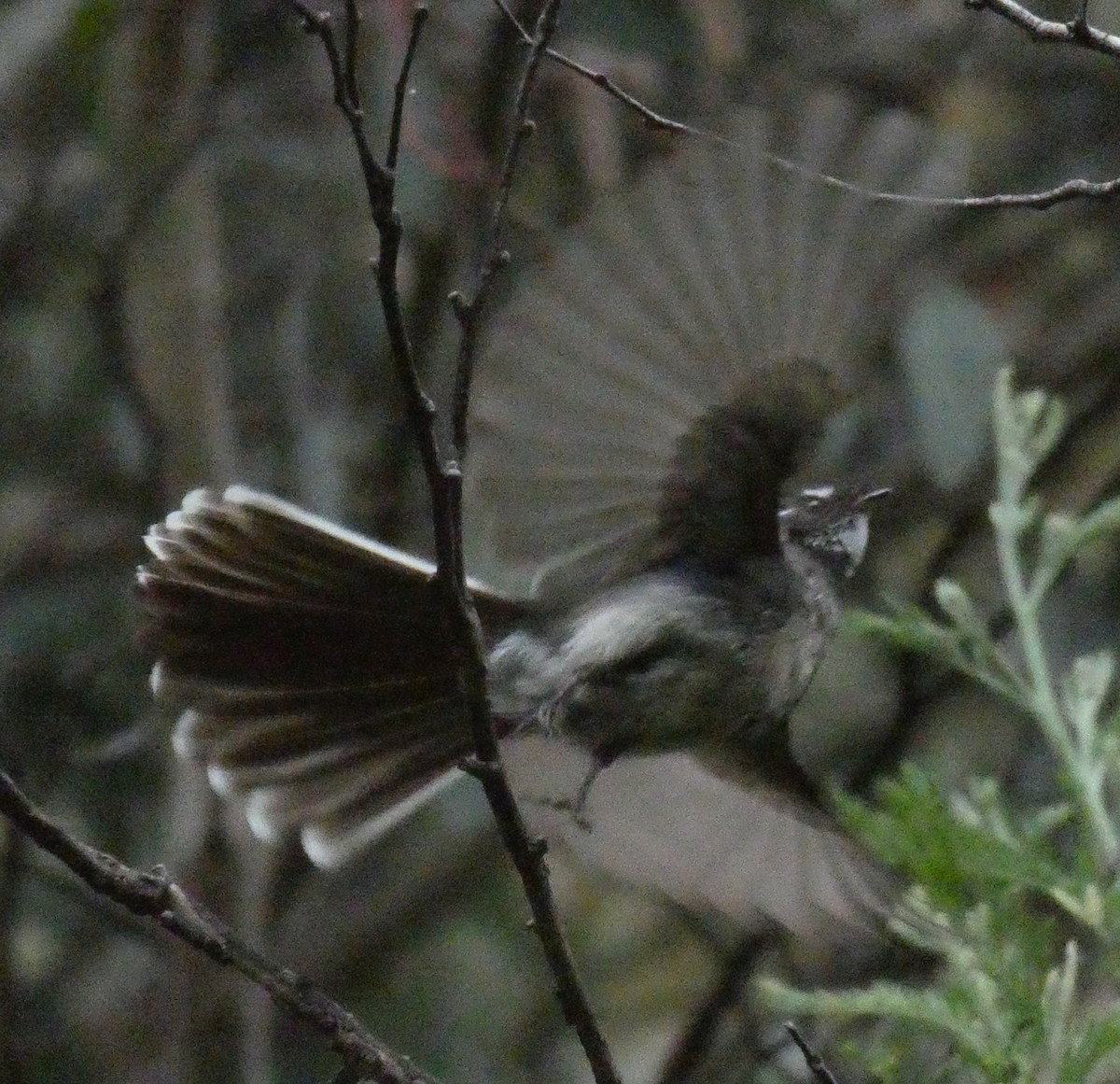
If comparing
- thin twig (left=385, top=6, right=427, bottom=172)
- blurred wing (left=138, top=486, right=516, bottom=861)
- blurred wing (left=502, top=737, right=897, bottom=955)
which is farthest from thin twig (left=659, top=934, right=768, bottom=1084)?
thin twig (left=385, top=6, right=427, bottom=172)

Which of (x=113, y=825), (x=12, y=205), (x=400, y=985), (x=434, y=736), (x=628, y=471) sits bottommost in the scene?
(x=400, y=985)

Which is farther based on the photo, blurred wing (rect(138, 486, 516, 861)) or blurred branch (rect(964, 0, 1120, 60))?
blurred wing (rect(138, 486, 516, 861))

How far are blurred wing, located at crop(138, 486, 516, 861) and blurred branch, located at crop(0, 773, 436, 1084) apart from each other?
76 cm

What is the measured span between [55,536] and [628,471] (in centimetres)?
208

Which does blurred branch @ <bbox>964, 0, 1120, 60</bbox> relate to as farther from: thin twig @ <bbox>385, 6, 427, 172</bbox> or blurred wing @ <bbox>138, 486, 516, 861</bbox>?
blurred wing @ <bbox>138, 486, 516, 861</bbox>

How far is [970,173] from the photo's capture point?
500cm

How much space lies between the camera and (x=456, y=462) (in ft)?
6.57

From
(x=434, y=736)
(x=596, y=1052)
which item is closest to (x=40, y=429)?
(x=434, y=736)

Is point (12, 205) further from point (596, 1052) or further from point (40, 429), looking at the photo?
point (596, 1052)

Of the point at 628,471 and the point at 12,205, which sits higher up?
the point at 12,205

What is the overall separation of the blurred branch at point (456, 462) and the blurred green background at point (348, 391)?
1705 mm

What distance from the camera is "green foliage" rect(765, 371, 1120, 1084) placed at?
2.34 m

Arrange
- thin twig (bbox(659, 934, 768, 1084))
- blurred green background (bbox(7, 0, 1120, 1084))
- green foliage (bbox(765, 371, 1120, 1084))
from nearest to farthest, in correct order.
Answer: green foliage (bbox(765, 371, 1120, 1084)) < thin twig (bbox(659, 934, 768, 1084)) < blurred green background (bbox(7, 0, 1120, 1084))

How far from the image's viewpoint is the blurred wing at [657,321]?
116 inches
